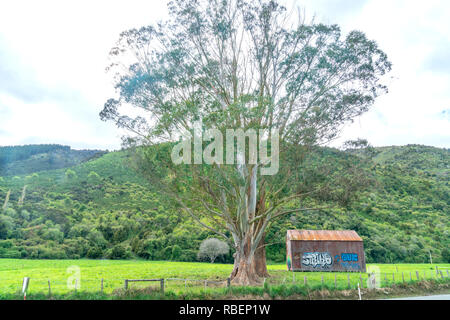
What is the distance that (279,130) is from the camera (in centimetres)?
1797

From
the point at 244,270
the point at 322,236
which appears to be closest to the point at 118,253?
the point at 322,236

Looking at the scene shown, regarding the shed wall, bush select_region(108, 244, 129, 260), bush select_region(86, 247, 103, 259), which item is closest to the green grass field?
the shed wall

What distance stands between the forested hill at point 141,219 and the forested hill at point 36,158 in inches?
38.6

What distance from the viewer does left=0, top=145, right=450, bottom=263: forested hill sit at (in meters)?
45.8

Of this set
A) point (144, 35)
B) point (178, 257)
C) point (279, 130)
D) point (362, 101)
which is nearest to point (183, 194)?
point (279, 130)

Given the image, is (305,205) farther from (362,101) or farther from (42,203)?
(42,203)

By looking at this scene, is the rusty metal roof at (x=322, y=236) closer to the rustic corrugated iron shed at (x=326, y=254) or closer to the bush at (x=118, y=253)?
the rustic corrugated iron shed at (x=326, y=254)

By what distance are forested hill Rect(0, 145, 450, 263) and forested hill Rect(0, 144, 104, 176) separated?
0.98 m

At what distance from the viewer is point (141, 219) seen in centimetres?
5028

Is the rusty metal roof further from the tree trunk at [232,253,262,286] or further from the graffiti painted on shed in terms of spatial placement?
the tree trunk at [232,253,262,286]

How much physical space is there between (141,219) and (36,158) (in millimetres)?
38137

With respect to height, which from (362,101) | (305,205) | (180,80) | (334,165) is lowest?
(305,205)

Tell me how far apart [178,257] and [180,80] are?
32.3m
